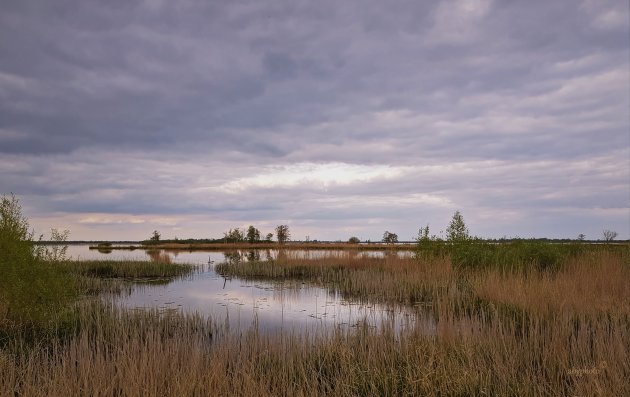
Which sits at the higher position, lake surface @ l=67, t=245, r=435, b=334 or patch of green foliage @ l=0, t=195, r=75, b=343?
patch of green foliage @ l=0, t=195, r=75, b=343

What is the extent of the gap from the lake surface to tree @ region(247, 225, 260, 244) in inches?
2017

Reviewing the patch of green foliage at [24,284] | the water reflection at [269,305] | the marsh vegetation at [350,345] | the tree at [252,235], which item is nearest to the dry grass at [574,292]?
the marsh vegetation at [350,345]

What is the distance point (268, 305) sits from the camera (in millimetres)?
17141

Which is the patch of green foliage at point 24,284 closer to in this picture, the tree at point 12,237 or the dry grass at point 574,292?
the tree at point 12,237

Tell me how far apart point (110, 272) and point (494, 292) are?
2474 centimetres

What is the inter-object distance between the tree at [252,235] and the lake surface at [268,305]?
168ft

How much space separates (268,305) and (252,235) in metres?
62.5

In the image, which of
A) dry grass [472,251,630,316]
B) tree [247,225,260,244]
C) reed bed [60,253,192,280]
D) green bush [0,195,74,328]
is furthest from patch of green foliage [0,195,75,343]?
tree [247,225,260,244]

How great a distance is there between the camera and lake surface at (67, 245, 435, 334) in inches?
517

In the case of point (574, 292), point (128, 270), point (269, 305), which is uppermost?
point (574, 292)

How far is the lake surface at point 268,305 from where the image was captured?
1313 cm

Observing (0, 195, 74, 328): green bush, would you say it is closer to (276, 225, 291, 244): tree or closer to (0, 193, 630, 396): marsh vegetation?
(0, 193, 630, 396): marsh vegetation

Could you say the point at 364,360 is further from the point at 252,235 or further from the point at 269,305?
the point at 252,235

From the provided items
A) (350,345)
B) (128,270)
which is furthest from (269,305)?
(128,270)
